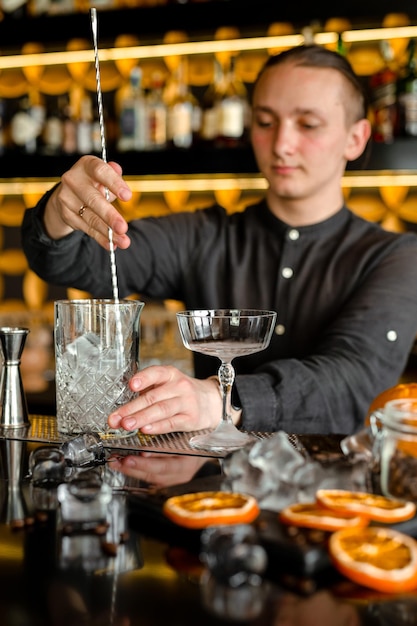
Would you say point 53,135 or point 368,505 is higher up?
point 53,135

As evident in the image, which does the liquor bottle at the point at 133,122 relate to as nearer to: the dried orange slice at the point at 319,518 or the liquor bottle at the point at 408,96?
the liquor bottle at the point at 408,96

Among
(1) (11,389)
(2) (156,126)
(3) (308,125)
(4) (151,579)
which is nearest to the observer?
(4) (151,579)

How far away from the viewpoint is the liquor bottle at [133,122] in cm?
305

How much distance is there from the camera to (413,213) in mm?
2998

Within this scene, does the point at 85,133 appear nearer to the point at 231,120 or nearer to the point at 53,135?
the point at 53,135

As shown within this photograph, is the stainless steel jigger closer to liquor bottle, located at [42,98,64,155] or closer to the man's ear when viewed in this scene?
the man's ear

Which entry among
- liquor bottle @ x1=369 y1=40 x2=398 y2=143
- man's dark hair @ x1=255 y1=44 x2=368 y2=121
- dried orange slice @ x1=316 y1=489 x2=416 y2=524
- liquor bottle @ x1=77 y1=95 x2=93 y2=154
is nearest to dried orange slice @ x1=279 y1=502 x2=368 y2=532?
dried orange slice @ x1=316 y1=489 x2=416 y2=524

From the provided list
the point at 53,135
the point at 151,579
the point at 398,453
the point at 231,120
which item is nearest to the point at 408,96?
the point at 231,120

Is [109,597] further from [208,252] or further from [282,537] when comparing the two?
[208,252]

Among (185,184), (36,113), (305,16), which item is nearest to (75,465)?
(305,16)

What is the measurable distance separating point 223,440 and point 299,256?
3.14ft

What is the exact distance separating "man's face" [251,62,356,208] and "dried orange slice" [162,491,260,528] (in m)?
1.23

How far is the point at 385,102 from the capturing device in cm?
278

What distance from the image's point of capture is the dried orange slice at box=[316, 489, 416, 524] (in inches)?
28.8
